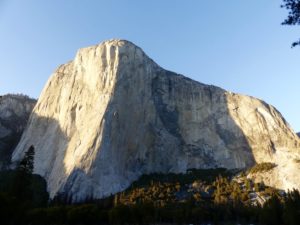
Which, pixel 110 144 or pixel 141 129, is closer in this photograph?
pixel 110 144

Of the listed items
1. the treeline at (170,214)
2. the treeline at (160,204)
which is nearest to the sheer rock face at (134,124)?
the treeline at (160,204)

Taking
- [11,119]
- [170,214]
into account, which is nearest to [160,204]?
[170,214]

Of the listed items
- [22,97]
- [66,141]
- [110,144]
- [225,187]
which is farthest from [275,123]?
[22,97]

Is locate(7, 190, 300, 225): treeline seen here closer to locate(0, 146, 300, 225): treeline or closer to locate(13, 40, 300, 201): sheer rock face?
locate(0, 146, 300, 225): treeline

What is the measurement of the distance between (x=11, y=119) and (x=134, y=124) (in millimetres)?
55448

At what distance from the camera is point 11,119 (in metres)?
146

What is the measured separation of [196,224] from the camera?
78750 millimetres

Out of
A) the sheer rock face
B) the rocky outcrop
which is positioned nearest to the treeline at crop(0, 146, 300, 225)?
the sheer rock face

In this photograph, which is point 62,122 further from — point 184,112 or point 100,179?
point 184,112

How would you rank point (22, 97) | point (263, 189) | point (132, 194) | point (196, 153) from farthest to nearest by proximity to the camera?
1. point (22, 97)
2. point (196, 153)
3. point (263, 189)
4. point (132, 194)

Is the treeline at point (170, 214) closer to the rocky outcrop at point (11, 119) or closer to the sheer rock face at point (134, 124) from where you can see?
the sheer rock face at point (134, 124)

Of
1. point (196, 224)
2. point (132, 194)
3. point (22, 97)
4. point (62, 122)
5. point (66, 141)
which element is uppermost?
point (22, 97)

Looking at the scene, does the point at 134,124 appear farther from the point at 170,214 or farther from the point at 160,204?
the point at 170,214

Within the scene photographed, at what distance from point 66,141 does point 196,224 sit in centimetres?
5696
